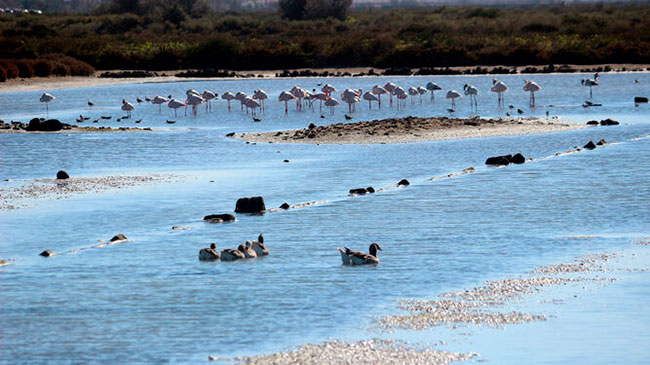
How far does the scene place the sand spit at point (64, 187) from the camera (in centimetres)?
2391

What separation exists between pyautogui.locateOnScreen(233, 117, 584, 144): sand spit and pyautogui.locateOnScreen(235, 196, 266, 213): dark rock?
49.7ft

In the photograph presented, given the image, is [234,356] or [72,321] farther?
[72,321]

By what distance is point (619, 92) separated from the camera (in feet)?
185

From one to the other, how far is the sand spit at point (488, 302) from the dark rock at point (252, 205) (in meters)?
7.21

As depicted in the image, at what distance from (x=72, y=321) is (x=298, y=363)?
3.40 metres

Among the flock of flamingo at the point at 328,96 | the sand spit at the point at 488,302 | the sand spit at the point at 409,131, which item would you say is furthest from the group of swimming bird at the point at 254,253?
the flock of flamingo at the point at 328,96

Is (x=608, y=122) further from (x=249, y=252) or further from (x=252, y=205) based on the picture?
(x=249, y=252)

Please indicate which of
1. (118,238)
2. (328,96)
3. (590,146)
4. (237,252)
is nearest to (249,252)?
(237,252)

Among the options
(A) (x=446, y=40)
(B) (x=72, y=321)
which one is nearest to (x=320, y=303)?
(B) (x=72, y=321)

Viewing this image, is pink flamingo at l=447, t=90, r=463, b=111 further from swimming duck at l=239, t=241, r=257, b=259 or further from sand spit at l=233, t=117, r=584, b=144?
swimming duck at l=239, t=241, r=257, b=259

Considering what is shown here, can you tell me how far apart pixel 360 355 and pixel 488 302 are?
2.74 metres

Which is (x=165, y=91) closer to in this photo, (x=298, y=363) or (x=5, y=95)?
(x=5, y=95)

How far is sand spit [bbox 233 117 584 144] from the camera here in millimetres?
36938

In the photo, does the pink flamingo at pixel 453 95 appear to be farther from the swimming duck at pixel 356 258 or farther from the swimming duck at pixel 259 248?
the swimming duck at pixel 356 258
